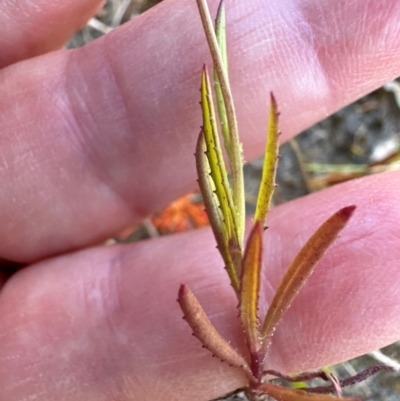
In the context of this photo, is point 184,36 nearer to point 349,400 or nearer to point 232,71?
point 232,71

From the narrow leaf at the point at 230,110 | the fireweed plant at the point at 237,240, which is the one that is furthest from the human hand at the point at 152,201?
the narrow leaf at the point at 230,110

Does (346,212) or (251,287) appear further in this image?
(251,287)

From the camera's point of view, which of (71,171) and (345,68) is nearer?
(345,68)

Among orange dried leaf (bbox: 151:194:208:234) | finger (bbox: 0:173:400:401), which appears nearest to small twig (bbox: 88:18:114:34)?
orange dried leaf (bbox: 151:194:208:234)

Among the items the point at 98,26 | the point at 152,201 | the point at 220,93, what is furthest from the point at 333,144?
the point at 220,93

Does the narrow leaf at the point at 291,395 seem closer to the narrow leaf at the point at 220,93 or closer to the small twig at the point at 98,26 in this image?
the narrow leaf at the point at 220,93

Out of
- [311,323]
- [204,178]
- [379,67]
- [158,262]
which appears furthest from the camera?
[158,262]

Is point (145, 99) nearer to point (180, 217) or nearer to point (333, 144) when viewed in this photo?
point (180, 217)

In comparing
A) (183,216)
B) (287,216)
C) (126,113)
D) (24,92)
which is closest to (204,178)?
(287,216)
